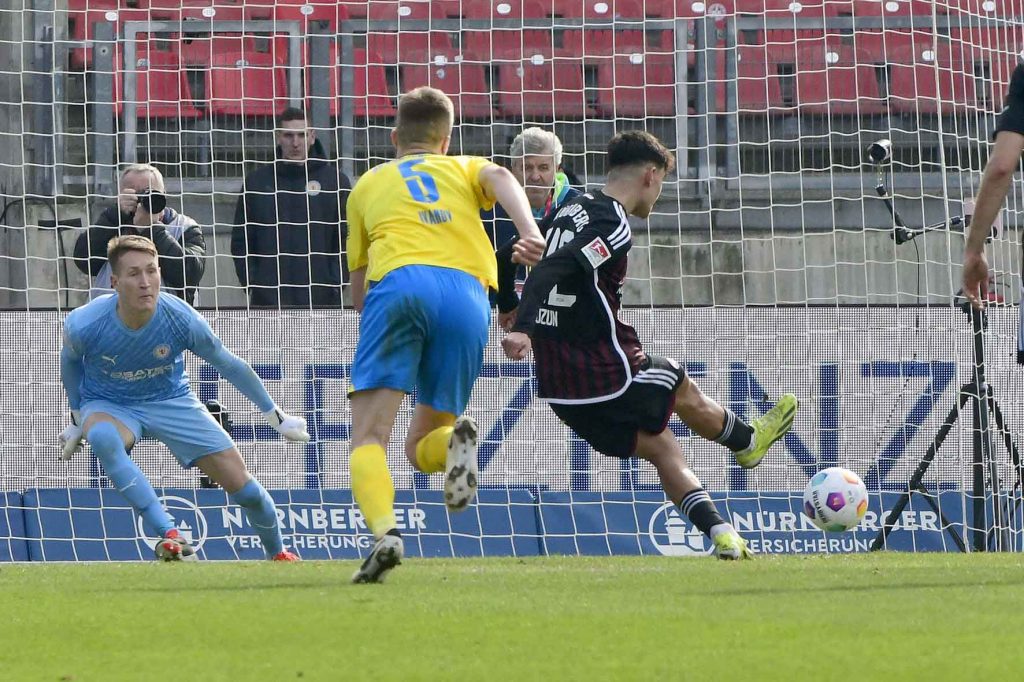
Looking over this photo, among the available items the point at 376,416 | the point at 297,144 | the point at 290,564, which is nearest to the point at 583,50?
the point at 297,144

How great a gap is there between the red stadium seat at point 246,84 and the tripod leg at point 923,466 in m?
5.05

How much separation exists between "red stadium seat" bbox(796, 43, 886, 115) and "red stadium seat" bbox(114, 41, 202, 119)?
431 centimetres

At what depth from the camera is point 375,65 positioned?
40.1 feet

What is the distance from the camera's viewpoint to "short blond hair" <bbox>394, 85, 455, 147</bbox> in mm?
6473

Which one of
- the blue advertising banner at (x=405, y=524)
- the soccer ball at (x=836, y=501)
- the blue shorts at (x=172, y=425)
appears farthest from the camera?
the blue advertising banner at (x=405, y=524)

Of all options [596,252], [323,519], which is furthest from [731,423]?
[323,519]

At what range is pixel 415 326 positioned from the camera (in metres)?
6.25

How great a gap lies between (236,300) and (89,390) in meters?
3.76

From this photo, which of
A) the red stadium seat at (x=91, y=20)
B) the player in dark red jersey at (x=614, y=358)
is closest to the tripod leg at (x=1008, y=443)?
the player in dark red jersey at (x=614, y=358)

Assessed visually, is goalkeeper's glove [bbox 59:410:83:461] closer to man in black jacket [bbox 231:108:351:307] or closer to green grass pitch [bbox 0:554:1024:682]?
green grass pitch [bbox 0:554:1024:682]

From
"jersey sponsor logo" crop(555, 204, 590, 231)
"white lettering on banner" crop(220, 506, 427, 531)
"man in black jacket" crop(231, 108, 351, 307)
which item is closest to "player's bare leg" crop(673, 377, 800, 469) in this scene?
"jersey sponsor logo" crop(555, 204, 590, 231)

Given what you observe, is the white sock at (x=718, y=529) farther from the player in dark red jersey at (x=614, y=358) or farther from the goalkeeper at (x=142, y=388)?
the goalkeeper at (x=142, y=388)

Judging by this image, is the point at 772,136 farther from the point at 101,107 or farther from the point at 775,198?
the point at 101,107

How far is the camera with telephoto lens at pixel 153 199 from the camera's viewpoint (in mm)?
10211
